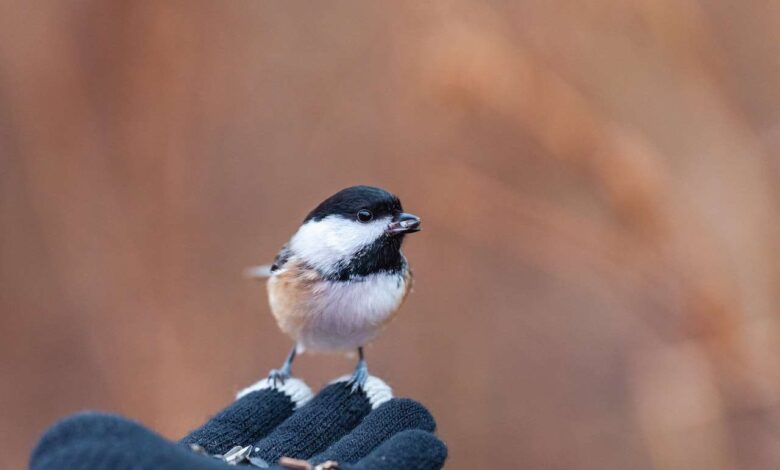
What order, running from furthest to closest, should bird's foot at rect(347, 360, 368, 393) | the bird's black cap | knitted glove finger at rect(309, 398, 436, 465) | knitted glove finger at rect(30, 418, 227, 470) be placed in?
bird's foot at rect(347, 360, 368, 393) < the bird's black cap < knitted glove finger at rect(309, 398, 436, 465) < knitted glove finger at rect(30, 418, 227, 470)

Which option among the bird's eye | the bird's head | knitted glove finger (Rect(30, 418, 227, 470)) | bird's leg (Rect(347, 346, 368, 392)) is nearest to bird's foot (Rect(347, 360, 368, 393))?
bird's leg (Rect(347, 346, 368, 392))

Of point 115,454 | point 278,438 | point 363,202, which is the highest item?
point 363,202

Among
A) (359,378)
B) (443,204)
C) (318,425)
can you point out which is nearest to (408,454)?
(318,425)

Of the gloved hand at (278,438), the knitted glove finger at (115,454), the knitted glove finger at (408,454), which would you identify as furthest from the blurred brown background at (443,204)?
the knitted glove finger at (115,454)

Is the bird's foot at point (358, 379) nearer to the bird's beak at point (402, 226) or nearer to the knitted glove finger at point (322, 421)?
the knitted glove finger at point (322, 421)

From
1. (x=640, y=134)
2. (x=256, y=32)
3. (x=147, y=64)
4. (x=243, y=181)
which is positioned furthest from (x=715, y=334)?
(x=147, y=64)

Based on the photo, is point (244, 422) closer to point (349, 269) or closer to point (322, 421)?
point (322, 421)

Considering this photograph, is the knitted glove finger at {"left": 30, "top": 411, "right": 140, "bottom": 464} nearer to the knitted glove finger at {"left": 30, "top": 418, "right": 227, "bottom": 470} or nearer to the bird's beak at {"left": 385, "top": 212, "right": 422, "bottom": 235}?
the knitted glove finger at {"left": 30, "top": 418, "right": 227, "bottom": 470}
